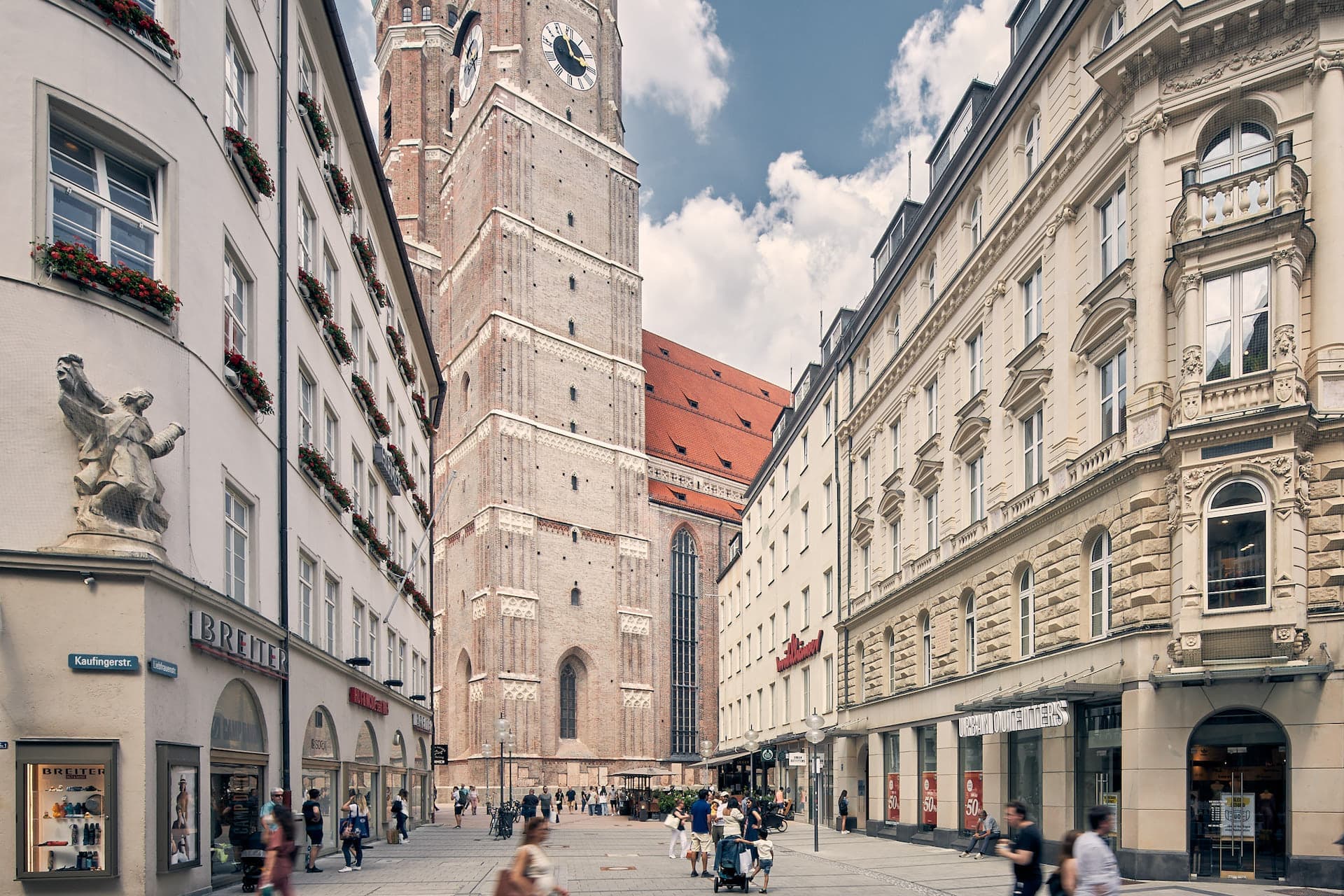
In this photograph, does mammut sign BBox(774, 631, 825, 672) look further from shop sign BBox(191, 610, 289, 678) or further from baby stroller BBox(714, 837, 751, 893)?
shop sign BBox(191, 610, 289, 678)

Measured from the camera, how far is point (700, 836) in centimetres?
2214

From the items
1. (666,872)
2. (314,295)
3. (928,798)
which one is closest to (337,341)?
(314,295)

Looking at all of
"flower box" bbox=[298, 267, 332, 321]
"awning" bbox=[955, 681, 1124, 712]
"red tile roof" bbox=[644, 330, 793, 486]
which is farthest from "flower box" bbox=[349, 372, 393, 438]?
"red tile roof" bbox=[644, 330, 793, 486]

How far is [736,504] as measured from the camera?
94.4 m

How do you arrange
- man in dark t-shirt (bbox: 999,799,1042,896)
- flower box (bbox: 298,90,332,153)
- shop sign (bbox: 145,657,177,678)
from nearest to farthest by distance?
man in dark t-shirt (bbox: 999,799,1042,896)
shop sign (bbox: 145,657,177,678)
flower box (bbox: 298,90,332,153)

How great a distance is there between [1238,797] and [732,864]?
25.1 feet

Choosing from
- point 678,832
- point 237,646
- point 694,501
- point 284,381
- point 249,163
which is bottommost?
point 678,832

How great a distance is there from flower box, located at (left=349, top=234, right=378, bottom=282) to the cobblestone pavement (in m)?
15.1

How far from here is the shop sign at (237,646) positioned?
1623cm

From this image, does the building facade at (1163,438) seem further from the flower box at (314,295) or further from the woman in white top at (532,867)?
the flower box at (314,295)

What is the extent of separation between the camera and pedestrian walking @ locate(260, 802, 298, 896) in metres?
11.4

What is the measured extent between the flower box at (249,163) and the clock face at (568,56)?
6334cm

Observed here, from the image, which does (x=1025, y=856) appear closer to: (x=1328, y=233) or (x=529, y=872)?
(x=529, y=872)

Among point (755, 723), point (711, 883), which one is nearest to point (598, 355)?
point (755, 723)
